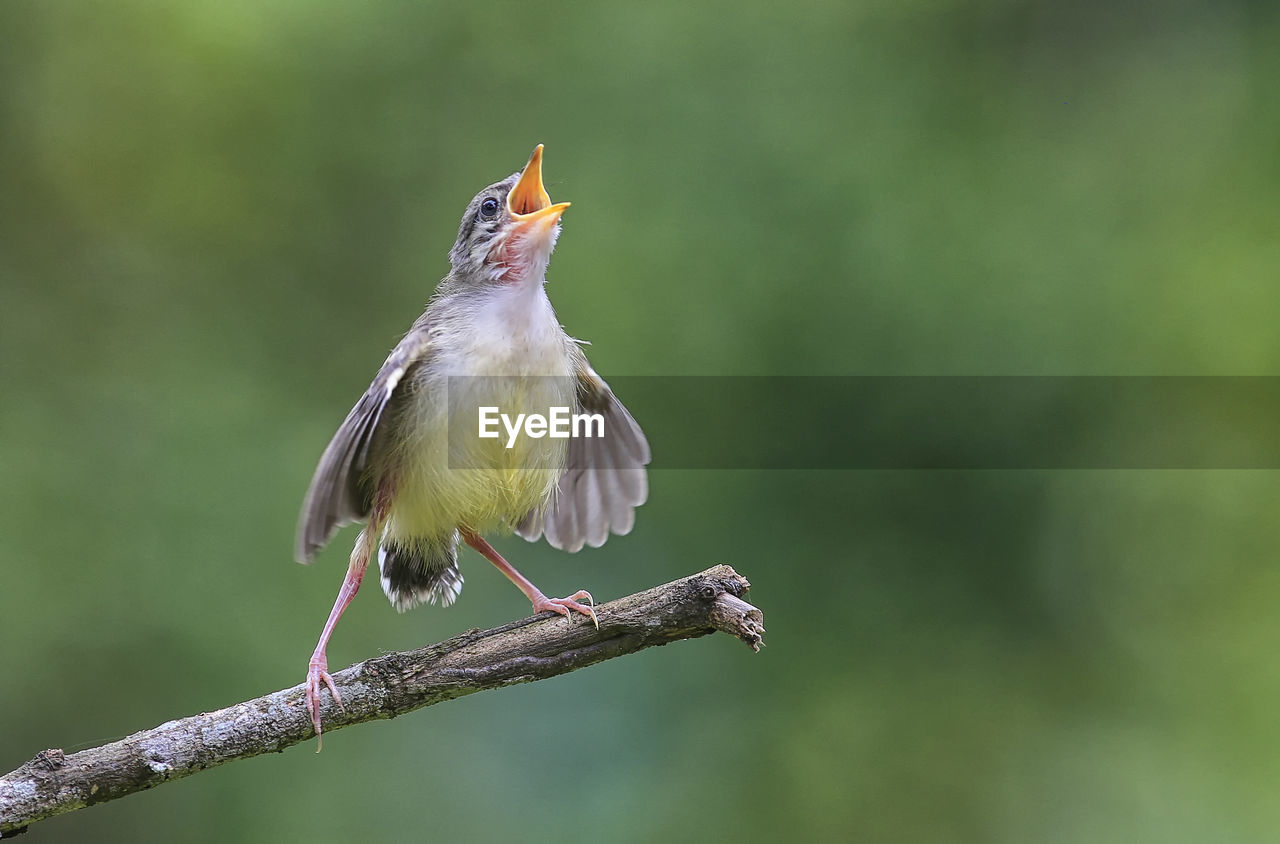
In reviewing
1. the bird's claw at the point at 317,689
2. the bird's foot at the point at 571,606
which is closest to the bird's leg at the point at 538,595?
the bird's foot at the point at 571,606

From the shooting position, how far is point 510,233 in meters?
3.72

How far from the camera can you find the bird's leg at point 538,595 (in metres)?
3.07

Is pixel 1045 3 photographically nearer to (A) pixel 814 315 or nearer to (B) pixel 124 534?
(A) pixel 814 315

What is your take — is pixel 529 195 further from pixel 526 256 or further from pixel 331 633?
pixel 331 633

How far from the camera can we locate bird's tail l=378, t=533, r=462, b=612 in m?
3.94

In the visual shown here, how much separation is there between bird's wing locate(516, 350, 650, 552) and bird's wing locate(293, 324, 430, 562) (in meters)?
0.71

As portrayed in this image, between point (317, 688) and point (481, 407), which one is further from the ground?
point (481, 407)

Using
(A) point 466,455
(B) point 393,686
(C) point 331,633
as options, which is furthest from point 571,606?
(C) point 331,633

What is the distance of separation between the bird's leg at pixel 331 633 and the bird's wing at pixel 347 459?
4.9 inches

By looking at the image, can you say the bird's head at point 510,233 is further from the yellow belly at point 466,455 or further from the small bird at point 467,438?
the yellow belly at point 466,455

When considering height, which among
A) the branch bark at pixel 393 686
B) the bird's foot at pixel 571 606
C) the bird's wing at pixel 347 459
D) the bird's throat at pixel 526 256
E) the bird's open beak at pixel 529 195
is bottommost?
the branch bark at pixel 393 686

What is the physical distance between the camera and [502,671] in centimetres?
297

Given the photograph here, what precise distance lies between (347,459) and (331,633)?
627 mm

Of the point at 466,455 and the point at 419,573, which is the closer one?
the point at 466,455
